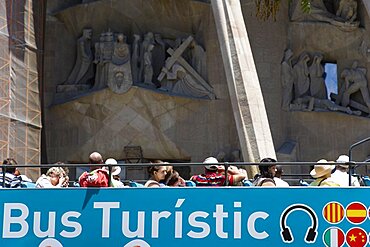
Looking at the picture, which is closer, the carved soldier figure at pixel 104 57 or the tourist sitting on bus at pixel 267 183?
the tourist sitting on bus at pixel 267 183

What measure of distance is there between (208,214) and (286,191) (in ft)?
2.42

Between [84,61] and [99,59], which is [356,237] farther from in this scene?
[84,61]

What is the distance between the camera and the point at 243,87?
1639cm

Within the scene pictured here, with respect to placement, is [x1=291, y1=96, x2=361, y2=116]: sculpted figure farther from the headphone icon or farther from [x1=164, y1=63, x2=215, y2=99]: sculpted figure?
the headphone icon

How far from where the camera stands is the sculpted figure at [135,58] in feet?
66.1

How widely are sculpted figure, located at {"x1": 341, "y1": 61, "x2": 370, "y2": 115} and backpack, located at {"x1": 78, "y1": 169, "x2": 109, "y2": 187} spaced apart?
1332cm

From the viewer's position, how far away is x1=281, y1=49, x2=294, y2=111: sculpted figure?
65.9 feet

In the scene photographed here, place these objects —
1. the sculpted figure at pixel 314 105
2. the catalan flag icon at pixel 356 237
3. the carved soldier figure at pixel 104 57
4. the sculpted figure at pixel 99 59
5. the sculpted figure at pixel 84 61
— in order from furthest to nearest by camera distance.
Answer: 1. the sculpted figure at pixel 84 61
2. the sculpted figure at pixel 99 59
3. the carved soldier figure at pixel 104 57
4. the sculpted figure at pixel 314 105
5. the catalan flag icon at pixel 356 237

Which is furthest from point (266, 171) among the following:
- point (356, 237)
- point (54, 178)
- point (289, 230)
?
point (54, 178)

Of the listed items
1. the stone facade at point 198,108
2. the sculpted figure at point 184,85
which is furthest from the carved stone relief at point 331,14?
the sculpted figure at point 184,85

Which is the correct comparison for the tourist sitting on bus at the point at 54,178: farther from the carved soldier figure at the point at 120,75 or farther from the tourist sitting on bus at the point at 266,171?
the carved soldier figure at the point at 120,75

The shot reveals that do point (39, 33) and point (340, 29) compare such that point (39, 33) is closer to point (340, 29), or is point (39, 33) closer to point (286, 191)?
point (340, 29)

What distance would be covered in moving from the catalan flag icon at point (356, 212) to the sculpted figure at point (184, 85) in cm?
1266

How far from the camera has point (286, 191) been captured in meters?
7.47
